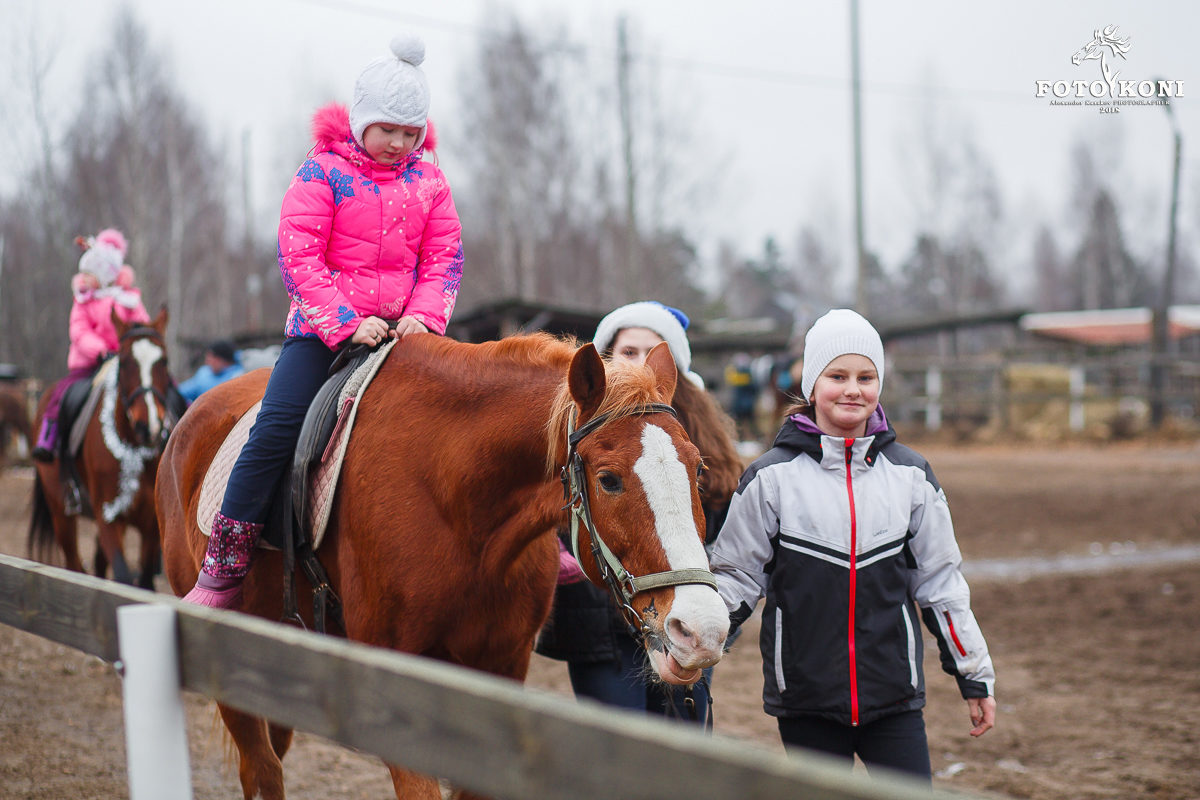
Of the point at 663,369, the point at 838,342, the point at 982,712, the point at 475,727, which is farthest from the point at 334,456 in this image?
the point at 982,712

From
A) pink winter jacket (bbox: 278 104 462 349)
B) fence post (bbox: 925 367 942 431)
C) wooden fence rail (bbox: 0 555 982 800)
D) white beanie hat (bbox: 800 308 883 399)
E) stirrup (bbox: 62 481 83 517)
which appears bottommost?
fence post (bbox: 925 367 942 431)

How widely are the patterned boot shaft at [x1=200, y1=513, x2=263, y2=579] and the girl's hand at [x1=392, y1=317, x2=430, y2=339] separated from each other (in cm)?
71

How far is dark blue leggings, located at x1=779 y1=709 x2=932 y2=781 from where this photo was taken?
8.43 feet

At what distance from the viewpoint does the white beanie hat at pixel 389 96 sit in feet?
9.96

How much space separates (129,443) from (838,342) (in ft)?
18.0

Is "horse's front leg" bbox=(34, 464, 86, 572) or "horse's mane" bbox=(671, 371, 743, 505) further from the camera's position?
"horse's front leg" bbox=(34, 464, 86, 572)

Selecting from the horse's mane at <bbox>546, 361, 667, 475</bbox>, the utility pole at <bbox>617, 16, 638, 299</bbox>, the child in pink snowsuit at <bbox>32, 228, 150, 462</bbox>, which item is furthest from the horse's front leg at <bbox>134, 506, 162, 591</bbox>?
the utility pole at <bbox>617, 16, 638, 299</bbox>

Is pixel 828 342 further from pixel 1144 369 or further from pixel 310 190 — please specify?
pixel 1144 369

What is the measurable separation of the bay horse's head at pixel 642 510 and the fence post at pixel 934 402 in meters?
20.3

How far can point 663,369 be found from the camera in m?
2.72

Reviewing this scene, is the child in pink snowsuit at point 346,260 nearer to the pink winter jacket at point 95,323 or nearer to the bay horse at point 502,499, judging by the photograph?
the bay horse at point 502,499

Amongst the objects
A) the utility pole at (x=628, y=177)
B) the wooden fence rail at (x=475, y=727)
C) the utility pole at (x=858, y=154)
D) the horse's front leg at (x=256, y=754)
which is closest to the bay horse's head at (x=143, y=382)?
Answer: the horse's front leg at (x=256, y=754)

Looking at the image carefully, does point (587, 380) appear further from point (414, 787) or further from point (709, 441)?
point (414, 787)

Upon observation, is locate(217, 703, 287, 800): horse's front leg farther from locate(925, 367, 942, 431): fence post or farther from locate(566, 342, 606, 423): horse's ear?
locate(925, 367, 942, 431): fence post
